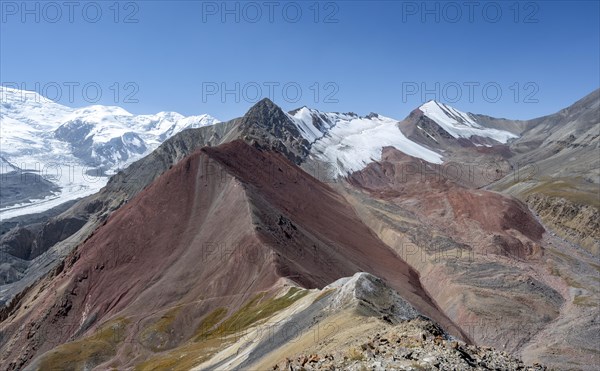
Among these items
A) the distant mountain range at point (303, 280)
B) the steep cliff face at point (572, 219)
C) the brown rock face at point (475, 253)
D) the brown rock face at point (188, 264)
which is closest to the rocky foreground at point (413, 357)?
the distant mountain range at point (303, 280)

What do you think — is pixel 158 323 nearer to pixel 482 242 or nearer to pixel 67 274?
pixel 67 274

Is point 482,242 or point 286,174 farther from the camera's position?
point 286,174

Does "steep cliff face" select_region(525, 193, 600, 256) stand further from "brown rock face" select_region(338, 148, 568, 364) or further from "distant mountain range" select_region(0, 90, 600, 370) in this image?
"brown rock face" select_region(338, 148, 568, 364)

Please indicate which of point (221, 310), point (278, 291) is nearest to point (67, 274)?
point (221, 310)

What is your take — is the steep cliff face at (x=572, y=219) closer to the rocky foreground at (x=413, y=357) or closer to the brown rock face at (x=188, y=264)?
the brown rock face at (x=188, y=264)

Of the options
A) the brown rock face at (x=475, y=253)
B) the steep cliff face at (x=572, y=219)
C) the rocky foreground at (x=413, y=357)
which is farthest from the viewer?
the steep cliff face at (x=572, y=219)

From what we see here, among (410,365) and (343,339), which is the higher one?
(410,365)

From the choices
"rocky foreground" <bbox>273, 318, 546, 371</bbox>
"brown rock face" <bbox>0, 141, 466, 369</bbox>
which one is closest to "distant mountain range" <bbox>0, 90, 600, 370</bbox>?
"rocky foreground" <bbox>273, 318, 546, 371</bbox>

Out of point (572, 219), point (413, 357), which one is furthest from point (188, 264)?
point (572, 219)
